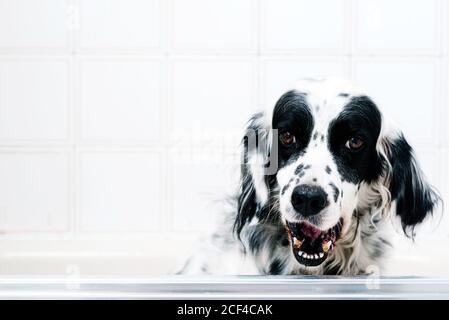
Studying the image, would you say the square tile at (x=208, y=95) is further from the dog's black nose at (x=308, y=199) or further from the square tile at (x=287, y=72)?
the dog's black nose at (x=308, y=199)

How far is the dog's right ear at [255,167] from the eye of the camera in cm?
117

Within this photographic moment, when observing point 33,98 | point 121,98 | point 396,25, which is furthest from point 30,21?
point 396,25

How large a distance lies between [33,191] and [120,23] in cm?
48

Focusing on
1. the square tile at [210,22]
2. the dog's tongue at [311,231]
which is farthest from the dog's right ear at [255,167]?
the square tile at [210,22]

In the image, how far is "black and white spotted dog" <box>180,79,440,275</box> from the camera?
3.74 feet

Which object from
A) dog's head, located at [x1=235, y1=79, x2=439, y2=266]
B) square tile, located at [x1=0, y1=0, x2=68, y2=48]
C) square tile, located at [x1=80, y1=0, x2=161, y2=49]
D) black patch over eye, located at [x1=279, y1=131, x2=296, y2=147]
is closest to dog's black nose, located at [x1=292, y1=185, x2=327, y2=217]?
dog's head, located at [x1=235, y1=79, x2=439, y2=266]

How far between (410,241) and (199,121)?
61 cm

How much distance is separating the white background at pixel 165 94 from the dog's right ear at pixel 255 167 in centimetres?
3

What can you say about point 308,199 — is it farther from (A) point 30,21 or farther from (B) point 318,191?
(A) point 30,21

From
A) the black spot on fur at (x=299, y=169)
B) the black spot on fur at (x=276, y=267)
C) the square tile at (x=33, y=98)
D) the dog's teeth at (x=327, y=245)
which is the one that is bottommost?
the black spot on fur at (x=276, y=267)

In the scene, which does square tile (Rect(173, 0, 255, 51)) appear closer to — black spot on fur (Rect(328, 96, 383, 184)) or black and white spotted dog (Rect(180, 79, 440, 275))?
black and white spotted dog (Rect(180, 79, 440, 275))

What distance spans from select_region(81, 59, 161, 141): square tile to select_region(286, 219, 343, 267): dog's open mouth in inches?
16.7
